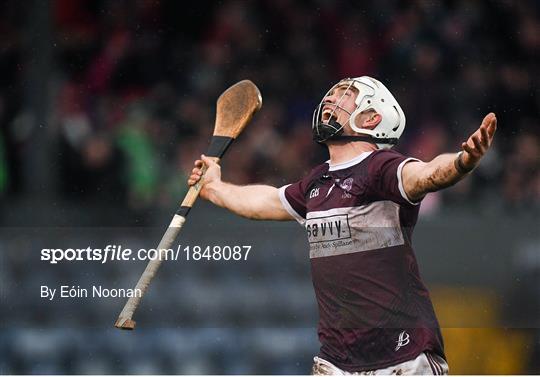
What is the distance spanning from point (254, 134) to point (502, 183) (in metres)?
2.06

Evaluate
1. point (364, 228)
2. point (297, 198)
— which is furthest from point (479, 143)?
point (297, 198)

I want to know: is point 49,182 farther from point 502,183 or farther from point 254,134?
point 502,183

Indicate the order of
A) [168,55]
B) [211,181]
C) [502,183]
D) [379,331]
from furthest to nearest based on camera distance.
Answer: [168,55]
[502,183]
[211,181]
[379,331]

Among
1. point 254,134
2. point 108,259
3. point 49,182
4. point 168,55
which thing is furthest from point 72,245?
point 168,55

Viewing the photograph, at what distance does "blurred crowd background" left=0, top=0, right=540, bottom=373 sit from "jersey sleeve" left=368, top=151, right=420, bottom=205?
346 cm

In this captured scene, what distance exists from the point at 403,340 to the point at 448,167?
2.75 feet

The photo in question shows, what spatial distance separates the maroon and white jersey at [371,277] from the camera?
526cm

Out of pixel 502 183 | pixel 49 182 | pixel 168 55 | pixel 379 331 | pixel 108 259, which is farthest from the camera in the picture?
pixel 168 55

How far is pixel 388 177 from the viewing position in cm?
514

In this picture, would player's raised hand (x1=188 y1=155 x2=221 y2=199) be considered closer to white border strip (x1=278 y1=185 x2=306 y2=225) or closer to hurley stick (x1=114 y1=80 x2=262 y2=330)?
hurley stick (x1=114 y1=80 x2=262 y2=330)

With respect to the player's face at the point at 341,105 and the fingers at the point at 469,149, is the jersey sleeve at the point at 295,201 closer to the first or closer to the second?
the player's face at the point at 341,105

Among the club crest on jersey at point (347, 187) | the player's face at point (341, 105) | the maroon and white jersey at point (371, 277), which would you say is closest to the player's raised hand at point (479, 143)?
the maroon and white jersey at point (371, 277)

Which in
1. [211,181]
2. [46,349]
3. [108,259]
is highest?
[211,181]

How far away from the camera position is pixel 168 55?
37.7 feet
